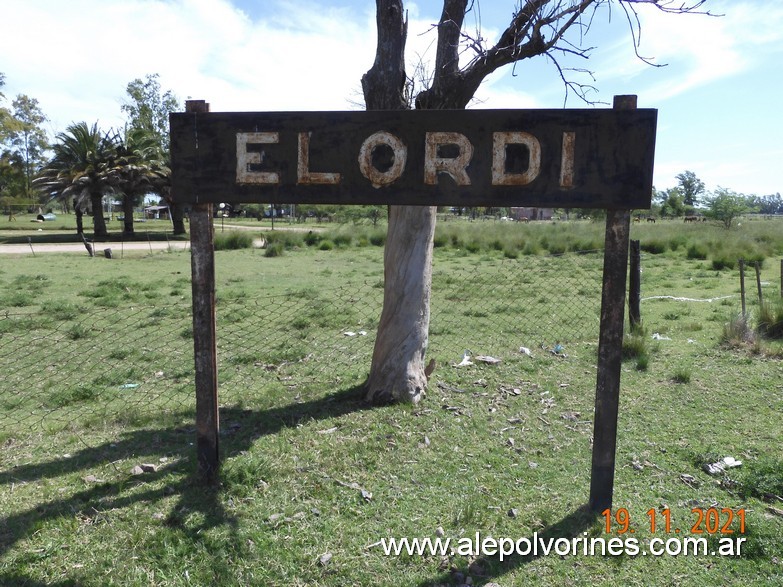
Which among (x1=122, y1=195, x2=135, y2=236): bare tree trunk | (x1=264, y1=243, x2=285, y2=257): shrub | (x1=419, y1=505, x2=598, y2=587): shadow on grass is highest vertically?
(x1=122, y1=195, x2=135, y2=236): bare tree trunk

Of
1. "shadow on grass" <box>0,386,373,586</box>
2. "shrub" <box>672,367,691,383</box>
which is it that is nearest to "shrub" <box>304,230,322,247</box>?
"shrub" <box>672,367,691,383</box>

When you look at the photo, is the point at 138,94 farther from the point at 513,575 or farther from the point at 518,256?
the point at 513,575

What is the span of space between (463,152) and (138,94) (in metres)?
54.1

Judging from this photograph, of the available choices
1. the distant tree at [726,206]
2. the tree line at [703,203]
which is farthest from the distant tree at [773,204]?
the distant tree at [726,206]

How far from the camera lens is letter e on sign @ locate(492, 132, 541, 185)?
345 cm

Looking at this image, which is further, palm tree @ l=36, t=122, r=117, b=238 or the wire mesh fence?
palm tree @ l=36, t=122, r=117, b=238

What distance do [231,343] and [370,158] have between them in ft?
15.9

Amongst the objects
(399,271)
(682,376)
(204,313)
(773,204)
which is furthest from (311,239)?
(773,204)

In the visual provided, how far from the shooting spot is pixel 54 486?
3.84m

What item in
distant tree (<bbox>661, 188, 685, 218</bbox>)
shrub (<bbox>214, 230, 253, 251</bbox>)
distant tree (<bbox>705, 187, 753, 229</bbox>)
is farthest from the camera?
distant tree (<bbox>661, 188, 685, 218</bbox>)

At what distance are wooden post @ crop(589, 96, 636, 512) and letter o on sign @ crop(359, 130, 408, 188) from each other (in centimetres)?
124

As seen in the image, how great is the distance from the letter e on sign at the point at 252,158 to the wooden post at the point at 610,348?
2001 mm

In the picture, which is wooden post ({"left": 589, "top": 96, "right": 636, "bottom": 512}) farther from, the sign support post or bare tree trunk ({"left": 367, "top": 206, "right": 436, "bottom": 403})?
bare tree trunk ({"left": 367, "top": 206, "right": 436, "bottom": 403})

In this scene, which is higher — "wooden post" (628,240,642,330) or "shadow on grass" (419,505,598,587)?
"wooden post" (628,240,642,330)
